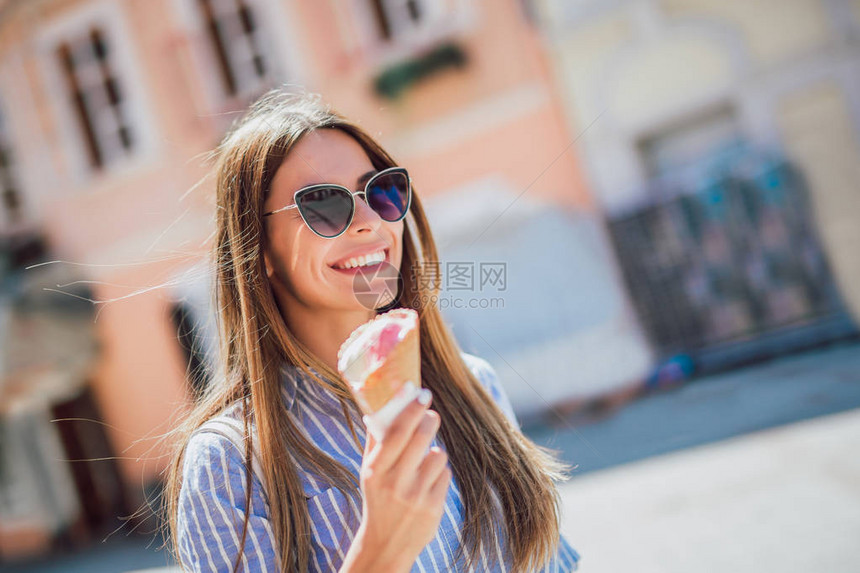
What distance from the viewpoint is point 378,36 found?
867cm

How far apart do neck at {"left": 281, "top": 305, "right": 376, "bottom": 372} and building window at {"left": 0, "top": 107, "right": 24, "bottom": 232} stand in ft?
32.7

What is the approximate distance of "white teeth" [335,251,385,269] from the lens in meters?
1.42

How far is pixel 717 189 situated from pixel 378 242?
7.16 m

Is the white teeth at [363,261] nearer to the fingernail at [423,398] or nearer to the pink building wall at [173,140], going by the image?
the fingernail at [423,398]

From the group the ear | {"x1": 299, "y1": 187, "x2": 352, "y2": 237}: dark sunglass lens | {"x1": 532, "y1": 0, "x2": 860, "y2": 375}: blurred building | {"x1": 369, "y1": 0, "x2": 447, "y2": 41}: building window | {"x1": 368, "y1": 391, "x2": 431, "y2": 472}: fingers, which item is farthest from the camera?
{"x1": 369, "y1": 0, "x2": 447, "y2": 41}: building window

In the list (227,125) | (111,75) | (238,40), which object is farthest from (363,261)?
(111,75)

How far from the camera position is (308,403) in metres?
1.41

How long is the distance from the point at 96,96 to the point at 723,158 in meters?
8.23

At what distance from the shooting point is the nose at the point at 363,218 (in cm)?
142

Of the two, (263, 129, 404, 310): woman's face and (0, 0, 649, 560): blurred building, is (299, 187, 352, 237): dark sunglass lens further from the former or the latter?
(0, 0, 649, 560): blurred building

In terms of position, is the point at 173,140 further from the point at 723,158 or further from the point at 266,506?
the point at 266,506

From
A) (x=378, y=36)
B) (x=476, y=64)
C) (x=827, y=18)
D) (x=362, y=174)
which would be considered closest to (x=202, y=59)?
(x=378, y=36)

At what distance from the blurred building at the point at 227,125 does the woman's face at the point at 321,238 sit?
5739 mm

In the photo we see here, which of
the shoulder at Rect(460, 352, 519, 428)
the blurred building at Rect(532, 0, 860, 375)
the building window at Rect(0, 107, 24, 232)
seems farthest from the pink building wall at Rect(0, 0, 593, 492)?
the shoulder at Rect(460, 352, 519, 428)
